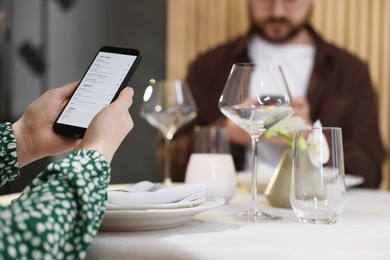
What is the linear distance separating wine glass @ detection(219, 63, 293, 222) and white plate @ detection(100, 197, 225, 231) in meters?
0.16

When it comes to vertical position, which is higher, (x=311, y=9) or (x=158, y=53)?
(x=311, y=9)

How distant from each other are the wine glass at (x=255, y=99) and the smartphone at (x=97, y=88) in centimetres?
17

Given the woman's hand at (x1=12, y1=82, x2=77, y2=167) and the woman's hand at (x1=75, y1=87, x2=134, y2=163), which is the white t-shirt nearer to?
the woman's hand at (x1=12, y1=82, x2=77, y2=167)

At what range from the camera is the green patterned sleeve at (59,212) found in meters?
0.62

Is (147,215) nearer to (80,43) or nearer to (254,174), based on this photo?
(254,174)

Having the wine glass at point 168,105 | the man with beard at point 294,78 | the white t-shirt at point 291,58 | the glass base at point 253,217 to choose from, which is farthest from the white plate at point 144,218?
the white t-shirt at point 291,58

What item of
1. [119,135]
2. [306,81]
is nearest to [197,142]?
[119,135]

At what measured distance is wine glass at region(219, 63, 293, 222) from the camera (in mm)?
981

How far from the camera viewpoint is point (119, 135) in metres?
0.77

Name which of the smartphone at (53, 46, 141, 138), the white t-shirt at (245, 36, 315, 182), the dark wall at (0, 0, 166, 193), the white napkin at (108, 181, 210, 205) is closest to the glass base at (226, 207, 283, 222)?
the white napkin at (108, 181, 210, 205)

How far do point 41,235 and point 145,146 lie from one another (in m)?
2.47

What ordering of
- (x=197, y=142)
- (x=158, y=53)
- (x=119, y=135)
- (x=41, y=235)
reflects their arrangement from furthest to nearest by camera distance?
(x=158, y=53) < (x=197, y=142) < (x=119, y=135) < (x=41, y=235)

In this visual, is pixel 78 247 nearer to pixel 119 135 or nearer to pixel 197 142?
pixel 119 135

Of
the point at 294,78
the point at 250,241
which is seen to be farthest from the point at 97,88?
the point at 294,78
